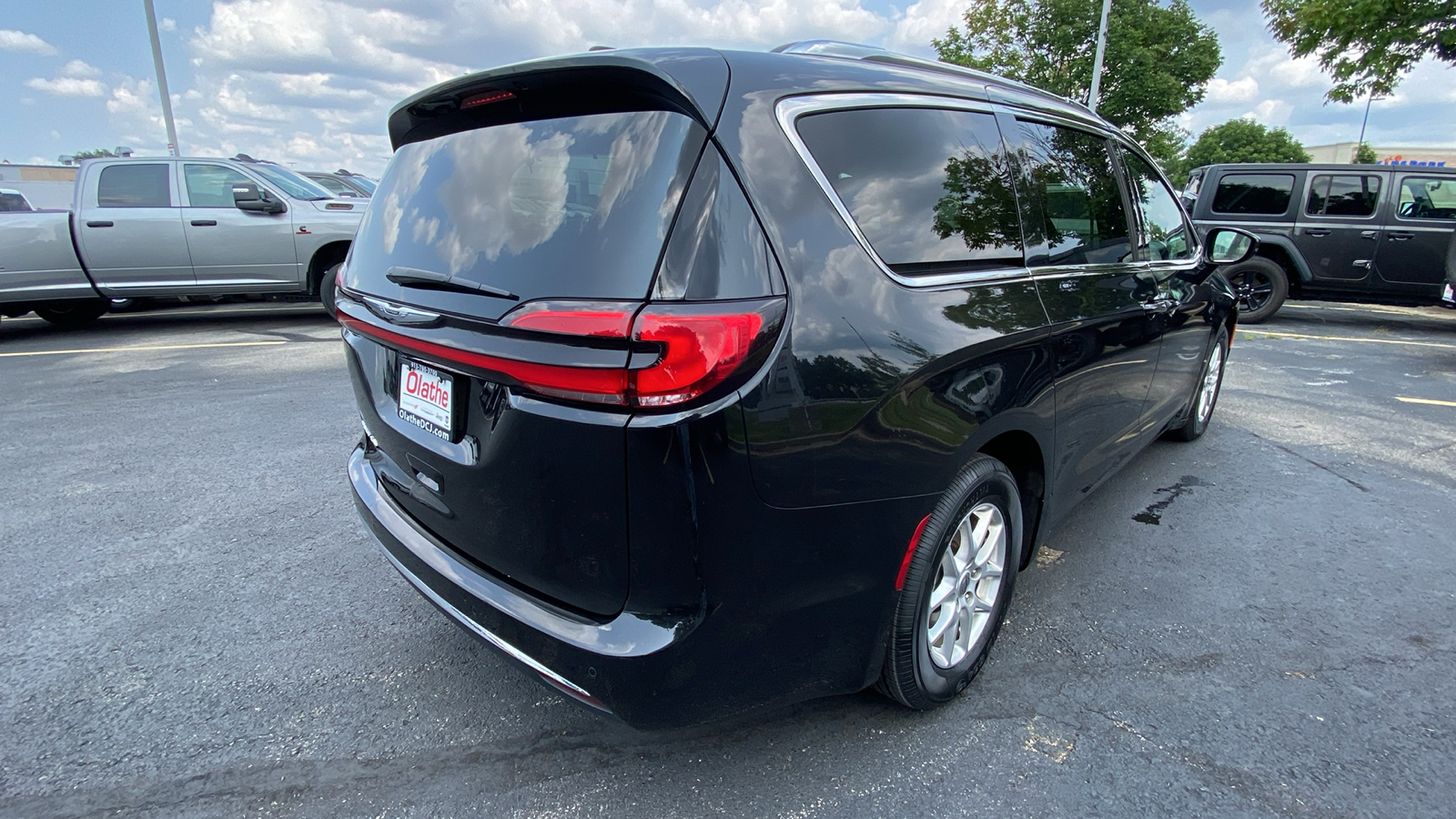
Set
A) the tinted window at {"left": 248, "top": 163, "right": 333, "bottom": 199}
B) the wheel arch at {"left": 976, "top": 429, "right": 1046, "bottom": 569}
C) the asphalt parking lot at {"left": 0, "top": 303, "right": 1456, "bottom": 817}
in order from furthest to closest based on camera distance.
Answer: the tinted window at {"left": 248, "top": 163, "right": 333, "bottom": 199}, the wheel arch at {"left": 976, "top": 429, "right": 1046, "bottom": 569}, the asphalt parking lot at {"left": 0, "top": 303, "right": 1456, "bottom": 817}

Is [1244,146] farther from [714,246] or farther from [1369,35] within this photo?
[714,246]

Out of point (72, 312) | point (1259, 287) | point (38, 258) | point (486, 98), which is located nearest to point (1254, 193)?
point (1259, 287)

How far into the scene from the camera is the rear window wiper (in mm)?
1657

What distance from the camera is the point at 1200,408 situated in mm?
4504

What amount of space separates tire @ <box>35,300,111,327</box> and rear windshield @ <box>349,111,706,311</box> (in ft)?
30.5

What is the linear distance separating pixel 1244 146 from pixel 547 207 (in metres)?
77.8

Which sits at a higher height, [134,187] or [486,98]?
[134,187]

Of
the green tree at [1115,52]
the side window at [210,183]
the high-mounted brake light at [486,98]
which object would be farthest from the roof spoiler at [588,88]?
the green tree at [1115,52]

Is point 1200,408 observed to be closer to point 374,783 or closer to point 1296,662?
point 1296,662

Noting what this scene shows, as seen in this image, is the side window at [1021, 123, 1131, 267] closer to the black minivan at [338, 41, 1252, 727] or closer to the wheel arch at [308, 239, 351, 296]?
the black minivan at [338, 41, 1252, 727]

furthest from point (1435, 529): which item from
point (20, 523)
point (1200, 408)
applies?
point (20, 523)

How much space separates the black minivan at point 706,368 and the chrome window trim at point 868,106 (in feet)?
0.04

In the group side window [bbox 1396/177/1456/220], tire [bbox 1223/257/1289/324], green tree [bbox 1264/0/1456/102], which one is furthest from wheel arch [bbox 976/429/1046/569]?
green tree [bbox 1264/0/1456/102]

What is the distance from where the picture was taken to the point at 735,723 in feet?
7.05
